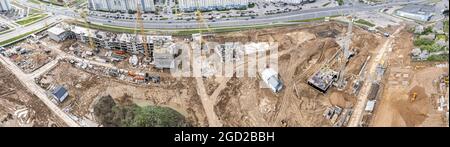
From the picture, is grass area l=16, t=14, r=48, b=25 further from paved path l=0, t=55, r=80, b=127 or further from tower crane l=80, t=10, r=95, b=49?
paved path l=0, t=55, r=80, b=127

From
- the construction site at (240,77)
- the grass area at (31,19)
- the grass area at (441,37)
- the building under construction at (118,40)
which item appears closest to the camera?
the construction site at (240,77)

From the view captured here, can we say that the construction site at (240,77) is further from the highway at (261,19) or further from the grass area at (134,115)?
the highway at (261,19)

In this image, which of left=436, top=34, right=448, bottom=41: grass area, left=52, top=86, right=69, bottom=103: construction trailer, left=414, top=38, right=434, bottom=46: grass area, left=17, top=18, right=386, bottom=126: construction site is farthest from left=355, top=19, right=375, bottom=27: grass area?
left=52, top=86, right=69, bottom=103: construction trailer

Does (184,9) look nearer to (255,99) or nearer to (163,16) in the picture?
(163,16)

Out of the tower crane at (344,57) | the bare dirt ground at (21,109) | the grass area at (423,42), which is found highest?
the grass area at (423,42)

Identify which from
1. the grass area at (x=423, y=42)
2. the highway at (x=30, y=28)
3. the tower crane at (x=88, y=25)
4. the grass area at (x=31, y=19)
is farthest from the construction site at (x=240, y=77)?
the grass area at (x=31, y=19)

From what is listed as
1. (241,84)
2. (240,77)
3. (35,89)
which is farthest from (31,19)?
(241,84)
